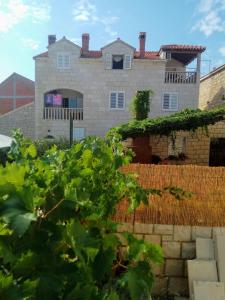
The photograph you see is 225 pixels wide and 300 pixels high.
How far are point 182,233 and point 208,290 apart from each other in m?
0.63

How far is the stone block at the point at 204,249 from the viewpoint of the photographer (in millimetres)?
3293

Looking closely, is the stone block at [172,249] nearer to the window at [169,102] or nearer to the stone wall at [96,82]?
the stone wall at [96,82]

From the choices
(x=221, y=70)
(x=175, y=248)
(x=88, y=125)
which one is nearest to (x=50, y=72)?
(x=88, y=125)

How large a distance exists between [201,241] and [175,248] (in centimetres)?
27

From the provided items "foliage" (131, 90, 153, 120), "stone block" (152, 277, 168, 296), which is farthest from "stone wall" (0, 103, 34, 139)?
"stone block" (152, 277, 168, 296)

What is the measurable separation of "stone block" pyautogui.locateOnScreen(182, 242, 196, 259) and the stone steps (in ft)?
0.40

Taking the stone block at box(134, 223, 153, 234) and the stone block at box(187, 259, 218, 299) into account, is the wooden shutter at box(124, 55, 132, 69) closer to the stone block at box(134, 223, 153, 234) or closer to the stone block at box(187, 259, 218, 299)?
the stone block at box(134, 223, 153, 234)

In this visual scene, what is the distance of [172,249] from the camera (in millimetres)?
3469

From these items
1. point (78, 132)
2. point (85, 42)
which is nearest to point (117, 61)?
point (85, 42)

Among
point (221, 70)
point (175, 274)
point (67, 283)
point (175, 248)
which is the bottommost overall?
point (175, 274)

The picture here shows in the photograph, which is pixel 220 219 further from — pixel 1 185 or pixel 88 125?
pixel 88 125

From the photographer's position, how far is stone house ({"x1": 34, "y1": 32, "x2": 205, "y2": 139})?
1035 inches

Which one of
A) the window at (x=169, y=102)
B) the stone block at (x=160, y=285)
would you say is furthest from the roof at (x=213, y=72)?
the stone block at (x=160, y=285)

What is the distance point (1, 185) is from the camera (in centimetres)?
111
